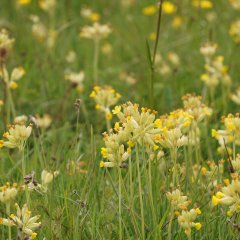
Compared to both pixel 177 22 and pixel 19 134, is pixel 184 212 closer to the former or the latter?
pixel 19 134

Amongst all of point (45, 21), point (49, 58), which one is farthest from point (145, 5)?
point (49, 58)

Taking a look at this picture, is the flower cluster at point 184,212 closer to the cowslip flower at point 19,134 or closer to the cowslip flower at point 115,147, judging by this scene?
the cowslip flower at point 115,147

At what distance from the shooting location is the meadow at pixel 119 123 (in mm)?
2340

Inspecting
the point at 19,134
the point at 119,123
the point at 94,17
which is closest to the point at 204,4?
the point at 94,17

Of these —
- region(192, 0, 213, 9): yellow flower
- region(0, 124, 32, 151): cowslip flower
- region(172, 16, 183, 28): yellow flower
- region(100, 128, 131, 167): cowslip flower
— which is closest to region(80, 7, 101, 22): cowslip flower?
region(172, 16, 183, 28): yellow flower

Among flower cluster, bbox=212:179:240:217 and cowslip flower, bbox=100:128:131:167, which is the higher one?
cowslip flower, bbox=100:128:131:167

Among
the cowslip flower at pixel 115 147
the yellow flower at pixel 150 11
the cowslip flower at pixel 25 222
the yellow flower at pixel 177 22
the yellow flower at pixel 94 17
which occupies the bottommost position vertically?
the cowslip flower at pixel 25 222

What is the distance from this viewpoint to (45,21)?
6.08m

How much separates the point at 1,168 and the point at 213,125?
1202 mm

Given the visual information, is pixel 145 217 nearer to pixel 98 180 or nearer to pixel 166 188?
pixel 166 188

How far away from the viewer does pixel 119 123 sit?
334 cm

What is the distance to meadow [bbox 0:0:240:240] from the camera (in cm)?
234

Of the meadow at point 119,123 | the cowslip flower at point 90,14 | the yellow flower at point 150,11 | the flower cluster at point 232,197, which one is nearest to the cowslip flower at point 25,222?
the meadow at point 119,123

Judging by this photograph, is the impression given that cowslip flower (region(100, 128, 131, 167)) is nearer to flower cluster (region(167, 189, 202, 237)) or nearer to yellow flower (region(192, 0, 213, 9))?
flower cluster (region(167, 189, 202, 237))
